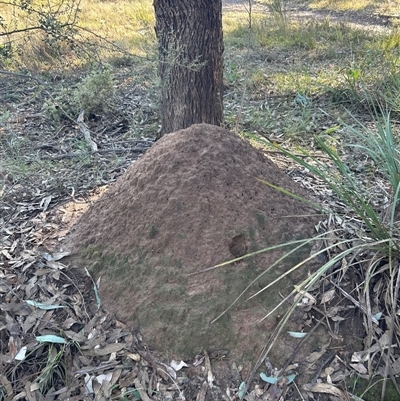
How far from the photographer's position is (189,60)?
3.61 meters

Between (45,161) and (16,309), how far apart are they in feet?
5.99

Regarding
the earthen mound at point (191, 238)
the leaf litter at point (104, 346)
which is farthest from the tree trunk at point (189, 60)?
the leaf litter at point (104, 346)

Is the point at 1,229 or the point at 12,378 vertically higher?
the point at 1,229

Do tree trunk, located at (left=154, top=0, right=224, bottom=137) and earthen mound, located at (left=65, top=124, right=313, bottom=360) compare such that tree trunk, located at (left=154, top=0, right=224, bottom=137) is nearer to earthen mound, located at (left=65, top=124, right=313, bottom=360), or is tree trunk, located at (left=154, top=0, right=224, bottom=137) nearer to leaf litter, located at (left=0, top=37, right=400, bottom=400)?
earthen mound, located at (left=65, top=124, right=313, bottom=360)

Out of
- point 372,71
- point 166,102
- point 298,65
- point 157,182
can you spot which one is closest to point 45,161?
point 166,102

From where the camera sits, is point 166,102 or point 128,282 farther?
point 166,102

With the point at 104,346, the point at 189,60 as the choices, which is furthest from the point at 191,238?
the point at 189,60

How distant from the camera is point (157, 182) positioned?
2221mm

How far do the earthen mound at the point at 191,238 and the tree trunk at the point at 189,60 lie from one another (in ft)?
4.44

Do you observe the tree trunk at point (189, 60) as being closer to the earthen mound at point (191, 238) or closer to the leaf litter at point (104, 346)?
the earthen mound at point (191, 238)

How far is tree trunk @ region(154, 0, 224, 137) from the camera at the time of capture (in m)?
3.46

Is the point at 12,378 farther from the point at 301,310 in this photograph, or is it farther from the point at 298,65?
the point at 298,65

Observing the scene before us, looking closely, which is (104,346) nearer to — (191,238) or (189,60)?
(191,238)

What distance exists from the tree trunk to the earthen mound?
4.44 ft
